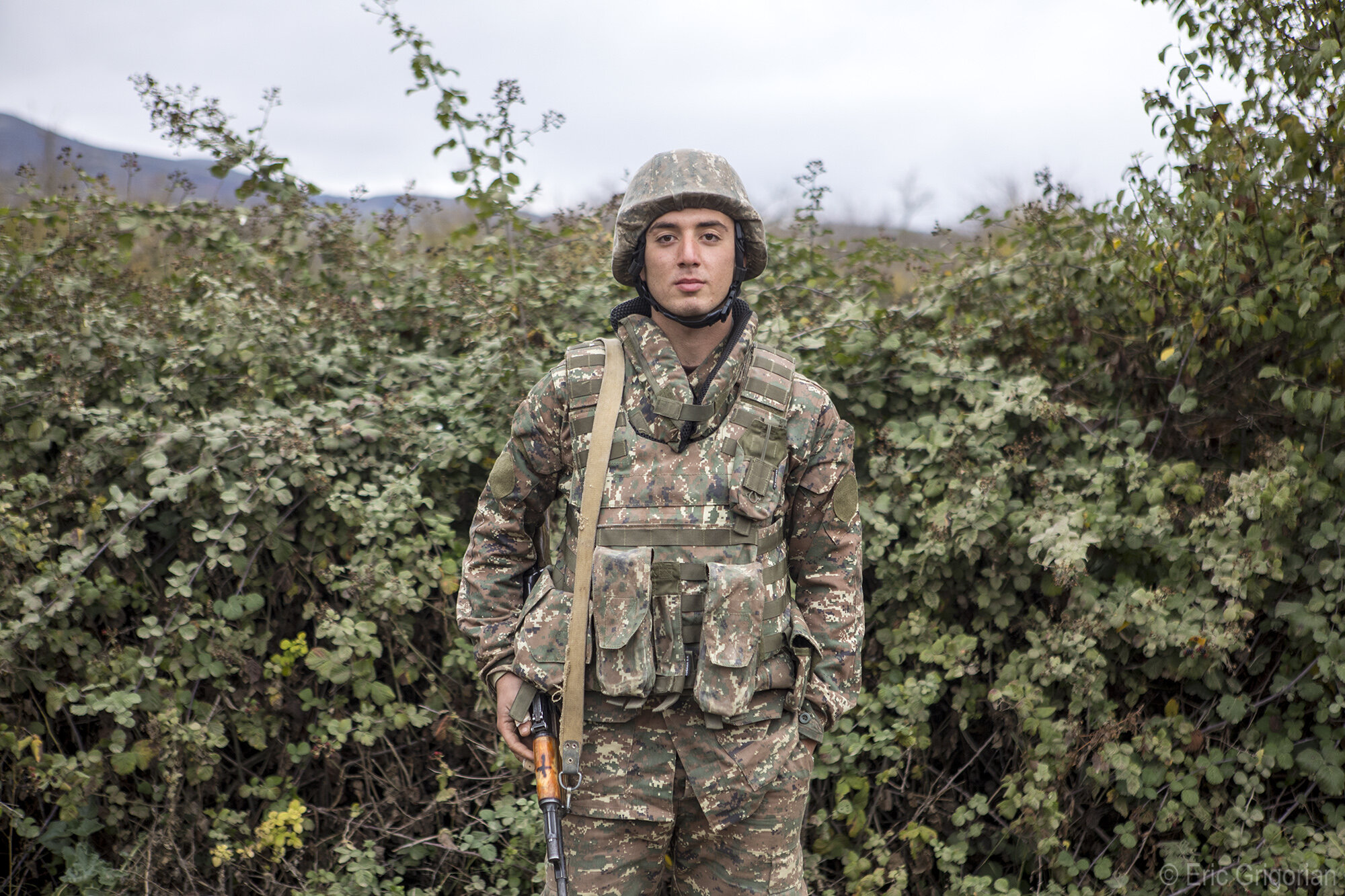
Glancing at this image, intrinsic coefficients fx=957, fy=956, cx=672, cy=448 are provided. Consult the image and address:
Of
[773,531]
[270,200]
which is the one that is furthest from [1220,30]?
[270,200]

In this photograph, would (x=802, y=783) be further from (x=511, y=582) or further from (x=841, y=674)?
(x=511, y=582)

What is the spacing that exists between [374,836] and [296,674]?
2.21ft

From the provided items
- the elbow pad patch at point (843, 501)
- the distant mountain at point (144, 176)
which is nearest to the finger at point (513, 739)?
the elbow pad patch at point (843, 501)

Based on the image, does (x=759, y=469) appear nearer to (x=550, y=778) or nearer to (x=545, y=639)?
(x=545, y=639)

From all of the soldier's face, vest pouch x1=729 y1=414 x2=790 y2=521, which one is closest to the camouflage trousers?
vest pouch x1=729 y1=414 x2=790 y2=521

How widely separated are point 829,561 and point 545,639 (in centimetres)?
70

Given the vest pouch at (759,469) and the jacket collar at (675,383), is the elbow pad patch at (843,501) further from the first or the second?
the jacket collar at (675,383)

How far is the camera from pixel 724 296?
7.36 feet

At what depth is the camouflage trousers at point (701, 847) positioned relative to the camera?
83.7 inches

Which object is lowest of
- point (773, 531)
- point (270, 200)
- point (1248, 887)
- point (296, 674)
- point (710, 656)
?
point (1248, 887)

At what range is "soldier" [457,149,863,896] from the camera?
82.4 inches

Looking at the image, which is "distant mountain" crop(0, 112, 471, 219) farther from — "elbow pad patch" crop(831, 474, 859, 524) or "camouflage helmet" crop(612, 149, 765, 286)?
"elbow pad patch" crop(831, 474, 859, 524)

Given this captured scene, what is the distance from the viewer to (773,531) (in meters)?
2.22

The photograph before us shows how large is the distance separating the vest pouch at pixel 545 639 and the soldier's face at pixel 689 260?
2.36ft
